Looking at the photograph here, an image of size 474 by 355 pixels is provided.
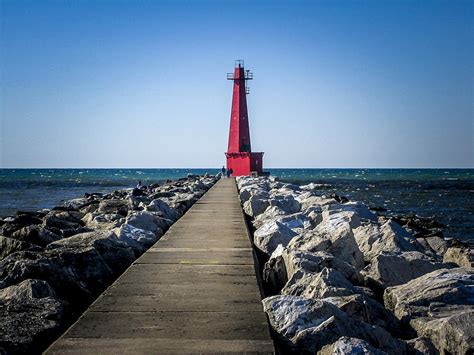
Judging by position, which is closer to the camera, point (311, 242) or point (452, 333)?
point (452, 333)

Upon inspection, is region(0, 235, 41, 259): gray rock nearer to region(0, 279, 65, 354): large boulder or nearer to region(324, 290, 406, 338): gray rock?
region(0, 279, 65, 354): large boulder

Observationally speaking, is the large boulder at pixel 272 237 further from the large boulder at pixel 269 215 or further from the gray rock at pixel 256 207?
the gray rock at pixel 256 207

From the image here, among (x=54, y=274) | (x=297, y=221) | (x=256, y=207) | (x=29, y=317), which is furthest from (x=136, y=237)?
(x=256, y=207)

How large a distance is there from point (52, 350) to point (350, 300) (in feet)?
6.58

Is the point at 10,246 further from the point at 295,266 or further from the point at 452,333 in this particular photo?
the point at 452,333

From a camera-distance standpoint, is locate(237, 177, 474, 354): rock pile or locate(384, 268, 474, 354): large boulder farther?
locate(384, 268, 474, 354): large boulder

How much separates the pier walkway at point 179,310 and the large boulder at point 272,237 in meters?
0.49

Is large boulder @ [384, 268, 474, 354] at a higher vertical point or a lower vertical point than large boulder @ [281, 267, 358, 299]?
lower

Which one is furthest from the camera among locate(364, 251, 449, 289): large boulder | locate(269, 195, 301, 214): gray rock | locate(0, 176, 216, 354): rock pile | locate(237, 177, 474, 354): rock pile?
locate(269, 195, 301, 214): gray rock

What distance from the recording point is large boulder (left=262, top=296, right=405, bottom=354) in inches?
118

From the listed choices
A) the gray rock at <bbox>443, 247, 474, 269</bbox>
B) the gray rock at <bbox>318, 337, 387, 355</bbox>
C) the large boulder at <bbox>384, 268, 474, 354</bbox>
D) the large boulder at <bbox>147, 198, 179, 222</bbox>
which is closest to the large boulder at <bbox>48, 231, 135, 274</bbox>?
the large boulder at <bbox>384, 268, 474, 354</bbox>

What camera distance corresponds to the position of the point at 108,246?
200 inches

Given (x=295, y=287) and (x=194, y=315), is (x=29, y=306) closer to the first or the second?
(x=194, y=315)

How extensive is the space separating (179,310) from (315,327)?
908mm
